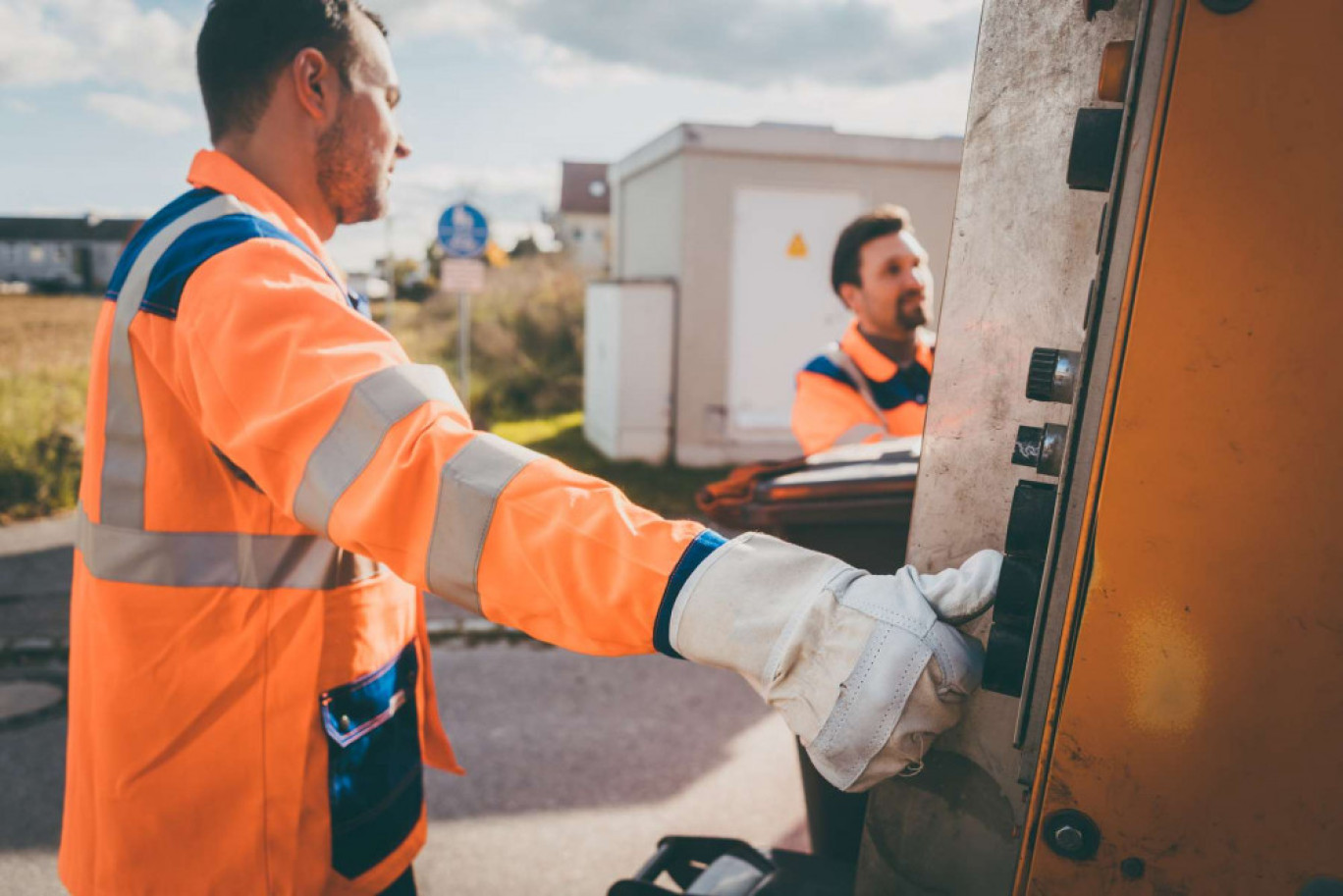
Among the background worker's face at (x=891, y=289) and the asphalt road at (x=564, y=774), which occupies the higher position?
the background worker's face at (x=891, y=289)

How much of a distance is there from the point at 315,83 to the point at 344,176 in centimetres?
15

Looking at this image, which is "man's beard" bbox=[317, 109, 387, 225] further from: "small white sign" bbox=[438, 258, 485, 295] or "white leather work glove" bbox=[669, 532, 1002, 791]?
"small white sign" bbox=[438, 258, 485, 295]

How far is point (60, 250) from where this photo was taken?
8.08 meters

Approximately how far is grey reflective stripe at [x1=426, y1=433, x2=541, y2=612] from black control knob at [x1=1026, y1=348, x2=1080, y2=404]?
1.78 feet

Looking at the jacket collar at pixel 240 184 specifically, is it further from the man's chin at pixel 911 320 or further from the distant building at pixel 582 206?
the distant building at pixel 582 206

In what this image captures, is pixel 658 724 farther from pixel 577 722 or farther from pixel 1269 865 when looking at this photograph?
pixel 1269 865

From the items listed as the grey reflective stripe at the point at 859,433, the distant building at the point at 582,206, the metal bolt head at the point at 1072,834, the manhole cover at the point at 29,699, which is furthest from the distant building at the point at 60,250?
the distant building at the point at 582,206

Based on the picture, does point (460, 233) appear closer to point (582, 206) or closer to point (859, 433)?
point (859, 433)

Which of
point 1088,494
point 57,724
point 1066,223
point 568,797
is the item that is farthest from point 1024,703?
point 57,724

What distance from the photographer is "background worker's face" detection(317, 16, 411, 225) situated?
1510 mm

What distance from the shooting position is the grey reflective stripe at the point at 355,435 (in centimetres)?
91

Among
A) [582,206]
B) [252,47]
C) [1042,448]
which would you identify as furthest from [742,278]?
[582,206]

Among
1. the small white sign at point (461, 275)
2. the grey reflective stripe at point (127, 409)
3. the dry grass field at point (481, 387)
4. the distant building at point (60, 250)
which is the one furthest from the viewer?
the small white sign at point (461, 275)

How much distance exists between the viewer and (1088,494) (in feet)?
2.65
